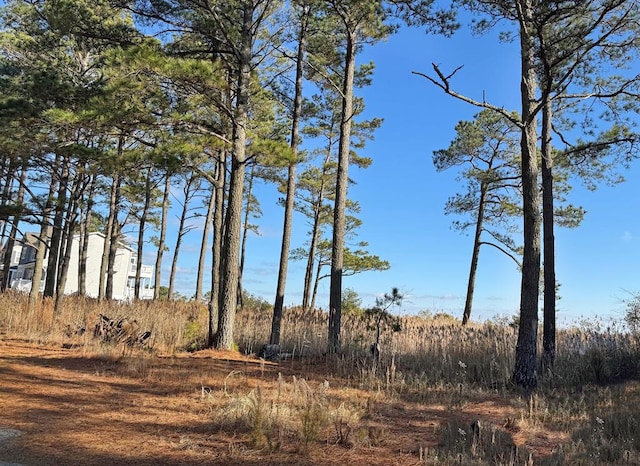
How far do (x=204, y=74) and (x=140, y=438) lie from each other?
6415 millimetres

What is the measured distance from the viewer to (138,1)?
31.0ft

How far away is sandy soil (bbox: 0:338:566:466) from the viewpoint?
354 cm

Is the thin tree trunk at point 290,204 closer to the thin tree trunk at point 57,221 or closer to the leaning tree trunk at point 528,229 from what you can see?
the leaning tree trunk at point 528,229

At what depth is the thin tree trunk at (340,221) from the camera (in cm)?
1016

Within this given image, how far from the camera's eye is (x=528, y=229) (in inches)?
292

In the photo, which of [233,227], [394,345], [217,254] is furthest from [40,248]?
[394,345]

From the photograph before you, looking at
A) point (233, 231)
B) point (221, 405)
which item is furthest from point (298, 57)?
point (221, 405)

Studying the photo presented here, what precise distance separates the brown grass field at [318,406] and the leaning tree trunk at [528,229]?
0.46m

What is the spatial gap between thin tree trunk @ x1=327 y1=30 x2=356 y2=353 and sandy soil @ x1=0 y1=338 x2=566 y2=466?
2677mm

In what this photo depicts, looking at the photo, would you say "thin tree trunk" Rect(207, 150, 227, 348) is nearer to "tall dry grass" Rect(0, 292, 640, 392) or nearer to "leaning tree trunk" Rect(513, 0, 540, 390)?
"tall dry grass" Rect(0, 292, 640, 392)

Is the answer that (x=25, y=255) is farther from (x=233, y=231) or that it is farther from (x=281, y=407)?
(x=281, y=407)

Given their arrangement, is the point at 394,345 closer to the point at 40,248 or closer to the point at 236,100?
the point at 236,100

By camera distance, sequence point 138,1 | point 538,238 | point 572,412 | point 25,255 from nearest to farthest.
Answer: point 572,412 < point 538,238 < point 138,1 < point 25,255

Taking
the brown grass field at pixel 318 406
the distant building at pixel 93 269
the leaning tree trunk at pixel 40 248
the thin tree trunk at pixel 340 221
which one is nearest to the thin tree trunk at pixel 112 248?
the leaning tree trunk at pixel 40 248
